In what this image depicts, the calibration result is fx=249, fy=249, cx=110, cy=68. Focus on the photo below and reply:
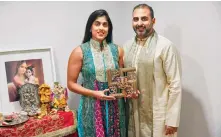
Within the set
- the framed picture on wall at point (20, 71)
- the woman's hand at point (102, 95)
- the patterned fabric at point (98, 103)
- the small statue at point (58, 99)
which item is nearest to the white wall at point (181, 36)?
the framed picture on wall at point (20, 71)

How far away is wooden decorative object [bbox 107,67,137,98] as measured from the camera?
1.54m

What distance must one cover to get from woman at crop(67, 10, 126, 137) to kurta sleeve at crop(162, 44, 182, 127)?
1.04 ft

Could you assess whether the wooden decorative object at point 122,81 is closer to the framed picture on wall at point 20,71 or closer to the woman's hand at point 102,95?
the woman's hand at point 102,95

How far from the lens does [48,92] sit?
5.42ft

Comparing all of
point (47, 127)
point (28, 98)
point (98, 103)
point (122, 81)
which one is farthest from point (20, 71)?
point (122, 81)

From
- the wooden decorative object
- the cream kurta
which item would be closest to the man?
the cream kurta

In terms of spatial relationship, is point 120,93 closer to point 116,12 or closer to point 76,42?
point 76,42

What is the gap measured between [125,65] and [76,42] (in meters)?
0.57

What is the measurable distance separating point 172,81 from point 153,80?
0.12 meters

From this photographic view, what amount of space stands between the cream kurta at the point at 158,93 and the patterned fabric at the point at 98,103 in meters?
0.12

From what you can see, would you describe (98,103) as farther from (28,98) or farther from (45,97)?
(28,98)

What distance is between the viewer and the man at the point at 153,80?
5.30 feet

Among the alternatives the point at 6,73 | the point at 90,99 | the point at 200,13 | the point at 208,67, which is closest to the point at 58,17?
the point at 6,73

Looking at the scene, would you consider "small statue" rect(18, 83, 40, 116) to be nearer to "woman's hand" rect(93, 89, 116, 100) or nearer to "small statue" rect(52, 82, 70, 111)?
"small statue" rect(52, 82, 70, 111)
